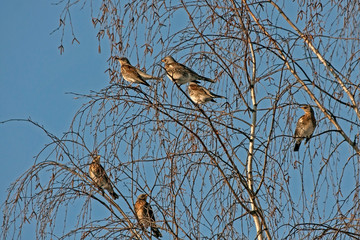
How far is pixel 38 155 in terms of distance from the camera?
13.3 ft

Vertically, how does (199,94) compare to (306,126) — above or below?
above

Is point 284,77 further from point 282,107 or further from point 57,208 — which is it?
point 57,208

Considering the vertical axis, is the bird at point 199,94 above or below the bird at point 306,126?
above

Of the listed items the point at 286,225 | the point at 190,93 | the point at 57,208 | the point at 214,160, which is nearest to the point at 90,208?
the point at 57,208

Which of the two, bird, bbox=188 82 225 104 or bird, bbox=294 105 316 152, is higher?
bird, bbox=188 82 225 104

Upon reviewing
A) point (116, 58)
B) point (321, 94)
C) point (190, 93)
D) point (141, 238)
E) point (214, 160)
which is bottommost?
point (141, 238)

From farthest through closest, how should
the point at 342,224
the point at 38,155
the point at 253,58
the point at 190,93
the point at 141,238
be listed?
the point at 190,93
the point at 253,58
the point at 38,155
the point at 141,238
the point at 342,224

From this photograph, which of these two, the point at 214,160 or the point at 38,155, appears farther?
the point at 38,155

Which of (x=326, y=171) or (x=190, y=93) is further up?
(x=190, y=93)

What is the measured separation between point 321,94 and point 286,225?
103 centimetres

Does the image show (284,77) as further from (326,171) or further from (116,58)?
(116,58)

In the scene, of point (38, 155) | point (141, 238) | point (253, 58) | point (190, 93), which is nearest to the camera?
point (141, 238)

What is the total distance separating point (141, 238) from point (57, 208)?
596 mm

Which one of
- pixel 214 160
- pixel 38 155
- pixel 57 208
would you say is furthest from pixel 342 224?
pixel 38 155
